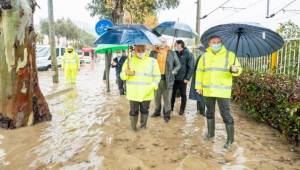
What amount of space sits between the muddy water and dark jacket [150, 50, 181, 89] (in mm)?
876

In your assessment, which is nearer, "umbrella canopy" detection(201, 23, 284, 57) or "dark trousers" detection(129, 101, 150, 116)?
"umbrella canopy" detection(201, 23, 284, 57)

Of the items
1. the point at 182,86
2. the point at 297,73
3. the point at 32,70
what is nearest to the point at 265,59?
the point at 297,73

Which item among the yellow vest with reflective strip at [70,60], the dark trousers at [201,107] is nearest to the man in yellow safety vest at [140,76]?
the dark trousers at [201,107]

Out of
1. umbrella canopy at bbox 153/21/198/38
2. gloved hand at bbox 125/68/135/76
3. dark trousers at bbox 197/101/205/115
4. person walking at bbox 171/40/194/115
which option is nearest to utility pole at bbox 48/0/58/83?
umbrella canopy at bbox 153/21/198/38

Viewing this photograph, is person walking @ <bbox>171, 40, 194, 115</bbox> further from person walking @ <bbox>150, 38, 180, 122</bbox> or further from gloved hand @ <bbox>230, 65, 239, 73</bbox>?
gloved hand @ <bbox>230, 65, 239, 73</bbox>

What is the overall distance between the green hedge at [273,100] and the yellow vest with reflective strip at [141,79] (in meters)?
2.21

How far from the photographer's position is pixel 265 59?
9.48 m

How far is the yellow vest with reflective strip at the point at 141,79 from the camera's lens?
6309 millimetres

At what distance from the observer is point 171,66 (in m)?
7.67

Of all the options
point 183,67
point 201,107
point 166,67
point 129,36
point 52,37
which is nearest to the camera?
point 129,36

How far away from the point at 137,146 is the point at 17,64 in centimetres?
284

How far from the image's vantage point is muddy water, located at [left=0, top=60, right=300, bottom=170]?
5.10 meters

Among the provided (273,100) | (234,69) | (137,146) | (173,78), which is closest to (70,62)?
(173,78)

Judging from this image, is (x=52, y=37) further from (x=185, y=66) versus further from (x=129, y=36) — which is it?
(x=129, y=36)
